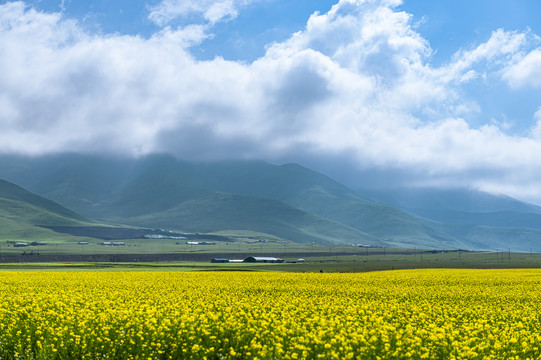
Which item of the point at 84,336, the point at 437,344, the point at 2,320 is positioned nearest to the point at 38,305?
the point at 2,320

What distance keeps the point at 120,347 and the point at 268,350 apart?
5.98 meters

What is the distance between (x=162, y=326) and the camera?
21.7 m

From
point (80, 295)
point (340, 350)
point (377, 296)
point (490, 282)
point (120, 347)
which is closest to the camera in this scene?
point (340, 350)

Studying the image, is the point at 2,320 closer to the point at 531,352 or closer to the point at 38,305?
the point at 38,305

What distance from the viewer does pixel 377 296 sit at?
38250 mm

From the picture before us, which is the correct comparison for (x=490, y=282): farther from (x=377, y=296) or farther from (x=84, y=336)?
(x=84, y=336)

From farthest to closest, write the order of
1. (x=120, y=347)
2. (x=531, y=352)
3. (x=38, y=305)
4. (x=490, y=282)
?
(x=490, y=282), (x=38, y=305), (x=120, y=347), (x=531, y=352)

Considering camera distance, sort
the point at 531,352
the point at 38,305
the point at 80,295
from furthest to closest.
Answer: the point at 80,295 → the point at 38,305 → the point at 531,352

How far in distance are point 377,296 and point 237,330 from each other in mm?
19130

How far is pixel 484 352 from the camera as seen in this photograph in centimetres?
1806

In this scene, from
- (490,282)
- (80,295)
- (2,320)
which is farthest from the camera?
(490,282)

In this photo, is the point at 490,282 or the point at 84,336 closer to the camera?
the point at 84,336

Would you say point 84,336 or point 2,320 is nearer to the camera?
point 84,336

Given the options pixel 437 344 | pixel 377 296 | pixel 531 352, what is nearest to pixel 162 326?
pixel 437 344
